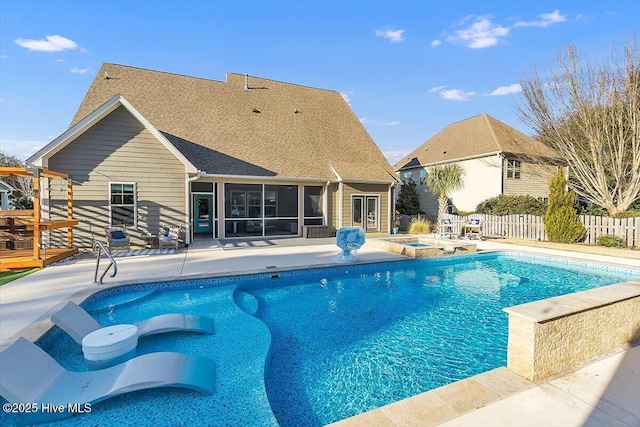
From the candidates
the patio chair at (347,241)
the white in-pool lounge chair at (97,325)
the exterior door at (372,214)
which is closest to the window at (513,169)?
the exterior door at (372,214)

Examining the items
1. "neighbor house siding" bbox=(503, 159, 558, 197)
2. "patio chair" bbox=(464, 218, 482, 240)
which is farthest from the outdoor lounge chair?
"neighbor house siding" bbox=(503, 159, 558, 197)

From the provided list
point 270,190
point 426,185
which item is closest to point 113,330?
point 270,190

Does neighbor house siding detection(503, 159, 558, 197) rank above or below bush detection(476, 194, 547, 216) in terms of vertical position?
above

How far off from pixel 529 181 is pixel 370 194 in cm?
1201

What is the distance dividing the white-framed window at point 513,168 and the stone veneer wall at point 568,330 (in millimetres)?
18164

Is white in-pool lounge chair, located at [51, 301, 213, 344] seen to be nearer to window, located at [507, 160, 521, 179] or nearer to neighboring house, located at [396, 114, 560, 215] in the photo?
neighboring house, located at [396, 114, 560, 215]

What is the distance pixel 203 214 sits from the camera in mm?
16250

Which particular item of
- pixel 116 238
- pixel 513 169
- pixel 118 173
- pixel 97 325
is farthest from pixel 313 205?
pixel 513 169

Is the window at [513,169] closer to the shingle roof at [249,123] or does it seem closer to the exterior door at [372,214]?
the shingle roof at [249,123]

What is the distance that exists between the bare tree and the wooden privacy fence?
333cm

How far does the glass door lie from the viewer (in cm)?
1587

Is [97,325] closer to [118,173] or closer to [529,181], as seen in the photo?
[118,173]

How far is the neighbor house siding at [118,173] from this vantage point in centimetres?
1078

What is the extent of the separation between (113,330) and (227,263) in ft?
16.0
